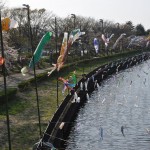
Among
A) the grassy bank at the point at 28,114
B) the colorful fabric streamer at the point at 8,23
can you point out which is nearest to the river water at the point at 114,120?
the grassy bank at the point at 28,114

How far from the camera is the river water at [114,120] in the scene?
31.9 meters

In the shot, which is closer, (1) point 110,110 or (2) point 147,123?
(2) point 147,123

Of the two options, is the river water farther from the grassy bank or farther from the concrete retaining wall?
the grassy bank

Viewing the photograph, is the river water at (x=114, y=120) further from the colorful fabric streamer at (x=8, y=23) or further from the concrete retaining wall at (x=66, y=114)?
the colorful fabric streamer at (x=8, y=23)

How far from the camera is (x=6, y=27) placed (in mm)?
22359

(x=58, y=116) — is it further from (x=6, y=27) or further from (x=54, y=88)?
(x=54, y=88)

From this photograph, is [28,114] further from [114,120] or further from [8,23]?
[8,23]

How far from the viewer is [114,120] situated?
40188 mm

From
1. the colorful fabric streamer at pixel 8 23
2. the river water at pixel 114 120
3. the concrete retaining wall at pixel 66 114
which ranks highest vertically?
the colorful fabric streamer at pixel 8 23

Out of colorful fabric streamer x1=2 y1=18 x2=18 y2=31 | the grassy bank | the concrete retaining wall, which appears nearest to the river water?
the concrete retaining wall

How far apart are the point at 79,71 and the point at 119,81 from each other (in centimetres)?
763

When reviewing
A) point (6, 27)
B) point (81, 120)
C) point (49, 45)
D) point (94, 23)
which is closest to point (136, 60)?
point (49, 45)

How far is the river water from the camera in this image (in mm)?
31914

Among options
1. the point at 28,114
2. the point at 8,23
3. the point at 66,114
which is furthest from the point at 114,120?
the point at 8,23
